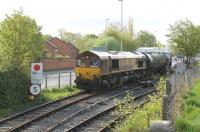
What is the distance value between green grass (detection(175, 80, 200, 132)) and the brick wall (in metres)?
41.4

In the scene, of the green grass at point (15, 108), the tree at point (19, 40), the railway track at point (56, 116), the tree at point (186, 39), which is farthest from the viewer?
the tree at point (186, 39)

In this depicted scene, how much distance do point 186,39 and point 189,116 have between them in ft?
104

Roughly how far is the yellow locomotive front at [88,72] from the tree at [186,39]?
14442 millimetres

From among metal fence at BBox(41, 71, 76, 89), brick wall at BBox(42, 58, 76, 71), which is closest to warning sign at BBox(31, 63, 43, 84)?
metal fence at BBox(41, 71, 76, 89)

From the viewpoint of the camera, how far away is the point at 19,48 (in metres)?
28.3

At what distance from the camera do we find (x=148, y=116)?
11703 millimetres

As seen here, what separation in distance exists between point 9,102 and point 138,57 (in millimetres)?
19429

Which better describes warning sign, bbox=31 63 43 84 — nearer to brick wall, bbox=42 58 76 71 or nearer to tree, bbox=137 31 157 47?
brick wall, bbox=42 58 76 71

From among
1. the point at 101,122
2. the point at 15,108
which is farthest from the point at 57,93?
the point at 101,122

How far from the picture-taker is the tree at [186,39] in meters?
43.8

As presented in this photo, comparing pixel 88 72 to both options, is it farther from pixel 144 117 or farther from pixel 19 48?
pixel 144 117

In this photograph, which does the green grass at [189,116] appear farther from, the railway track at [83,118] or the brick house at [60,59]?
the brick house at [60,59]

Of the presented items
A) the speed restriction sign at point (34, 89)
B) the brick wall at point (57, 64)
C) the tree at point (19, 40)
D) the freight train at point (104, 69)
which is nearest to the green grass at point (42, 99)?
Answer: the speed restriction sign at point (34, 89)

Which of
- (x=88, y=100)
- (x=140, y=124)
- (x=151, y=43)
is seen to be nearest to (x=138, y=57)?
(x=88, y=100)
